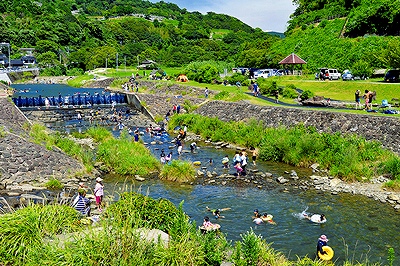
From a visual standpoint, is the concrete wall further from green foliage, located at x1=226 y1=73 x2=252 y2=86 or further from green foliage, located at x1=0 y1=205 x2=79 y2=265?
green foliage, located at x1=0 y1=205 x2=79 y2=265

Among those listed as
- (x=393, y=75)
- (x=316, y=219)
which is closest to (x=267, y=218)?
(x=316, y=219)

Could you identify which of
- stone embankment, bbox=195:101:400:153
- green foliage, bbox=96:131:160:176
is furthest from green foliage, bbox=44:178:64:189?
stone embankment, bbox=195:101:400:153

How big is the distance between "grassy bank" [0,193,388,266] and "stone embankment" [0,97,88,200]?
10535mm

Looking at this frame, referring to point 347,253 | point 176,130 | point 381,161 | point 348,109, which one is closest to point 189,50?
point 176,130

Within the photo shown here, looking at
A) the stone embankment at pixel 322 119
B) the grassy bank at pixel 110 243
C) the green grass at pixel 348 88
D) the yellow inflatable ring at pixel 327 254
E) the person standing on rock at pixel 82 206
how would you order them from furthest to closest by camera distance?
1. the green grass at pixel 348 88
2. the stone embankment at pixel 322 119
3. the person standing on rock at pixel 82 206
4. the yellow inflatable ring at pixel 327 254
5. the grassy bank at pixel 110 243

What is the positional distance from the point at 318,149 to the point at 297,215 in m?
9.99

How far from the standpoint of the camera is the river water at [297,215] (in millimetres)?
16500

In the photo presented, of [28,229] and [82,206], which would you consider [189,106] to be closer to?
[82,206]

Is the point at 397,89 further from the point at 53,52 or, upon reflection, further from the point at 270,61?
the point at 53,52

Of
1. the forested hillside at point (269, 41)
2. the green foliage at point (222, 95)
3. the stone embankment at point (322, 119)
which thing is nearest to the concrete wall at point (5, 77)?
the forested hillside at point (269, 41)

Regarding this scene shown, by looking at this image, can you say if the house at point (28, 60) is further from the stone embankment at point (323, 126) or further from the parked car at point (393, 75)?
the parked car at point (393, 75)

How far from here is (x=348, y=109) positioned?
34781mm

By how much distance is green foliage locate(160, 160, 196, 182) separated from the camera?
2509cm

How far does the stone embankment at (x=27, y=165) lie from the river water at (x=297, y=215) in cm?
280
